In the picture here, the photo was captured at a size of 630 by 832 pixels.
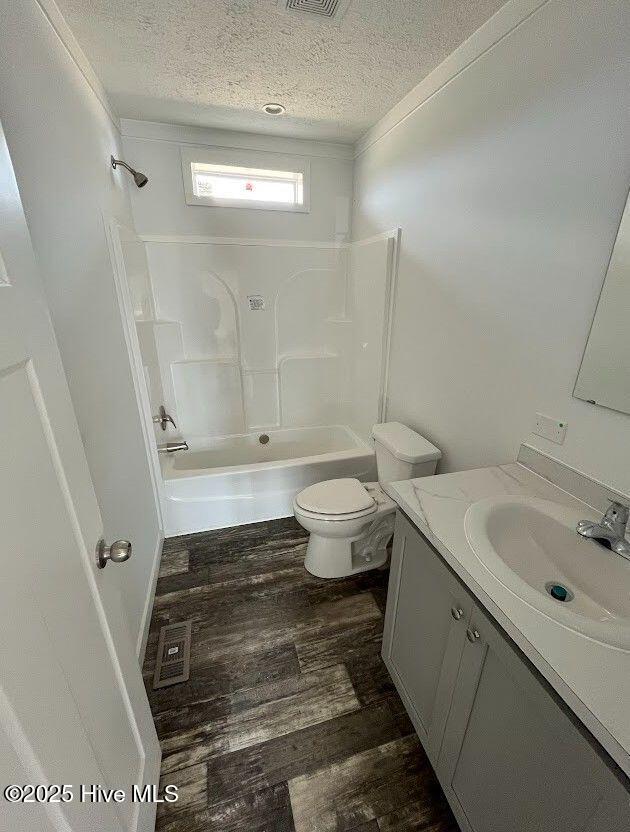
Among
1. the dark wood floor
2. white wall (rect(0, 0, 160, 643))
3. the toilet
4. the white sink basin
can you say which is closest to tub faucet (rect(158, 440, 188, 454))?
white wall (rect(0, 0, 160, 643))

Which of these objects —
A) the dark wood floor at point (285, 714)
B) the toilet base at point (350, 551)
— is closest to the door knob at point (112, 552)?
the dark wood floor at point (285, 714)

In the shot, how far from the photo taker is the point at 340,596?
1745 mm

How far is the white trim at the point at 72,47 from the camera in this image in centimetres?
110

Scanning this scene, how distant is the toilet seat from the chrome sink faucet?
3.04 ft

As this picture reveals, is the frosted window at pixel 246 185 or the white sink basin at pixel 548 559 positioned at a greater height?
the frosted window at pixel 246 185

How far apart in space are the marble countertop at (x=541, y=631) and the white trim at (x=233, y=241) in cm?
207

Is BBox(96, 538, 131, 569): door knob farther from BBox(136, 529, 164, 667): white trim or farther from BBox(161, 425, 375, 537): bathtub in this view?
BBox(161, 425, 375, 537): bathtub

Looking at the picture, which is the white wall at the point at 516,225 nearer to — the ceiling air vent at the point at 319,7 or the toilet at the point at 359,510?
the toilet at the point at 359,510

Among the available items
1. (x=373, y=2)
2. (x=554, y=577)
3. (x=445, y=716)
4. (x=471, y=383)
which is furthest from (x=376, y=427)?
(x=373, y=2)

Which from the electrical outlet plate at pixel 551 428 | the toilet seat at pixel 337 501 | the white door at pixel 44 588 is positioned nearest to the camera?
the white door at pixel 44 588

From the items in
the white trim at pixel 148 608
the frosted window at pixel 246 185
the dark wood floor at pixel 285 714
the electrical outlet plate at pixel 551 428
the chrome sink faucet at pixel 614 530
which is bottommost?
the dark wood floor at pixel 285 714

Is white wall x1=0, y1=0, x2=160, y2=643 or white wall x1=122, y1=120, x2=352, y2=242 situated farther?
white wall x1=122, y1=120, x2=352, y2=242

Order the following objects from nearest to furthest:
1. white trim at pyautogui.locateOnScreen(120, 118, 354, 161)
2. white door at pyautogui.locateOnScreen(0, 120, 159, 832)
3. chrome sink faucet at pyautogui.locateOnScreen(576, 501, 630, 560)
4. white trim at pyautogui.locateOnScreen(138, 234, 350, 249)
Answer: white door at pyautogui.locateOnScreen(0, 120, 159, 832)
chrome sink faucet at pyautogui.locateOnScreen(576, 501, 630, 560)
white trim at pyautogui.locateOnScreen(120, 118, 354, 161)
white trim at pyautogui.locateOnScreen(138, 234, 350, 249)

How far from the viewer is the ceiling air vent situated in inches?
44.3
